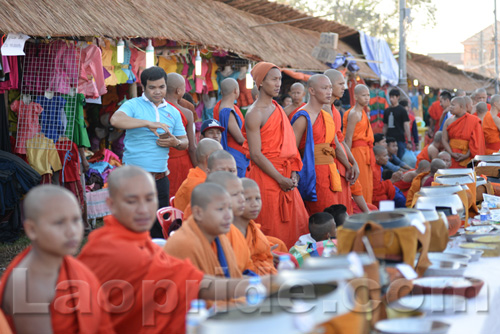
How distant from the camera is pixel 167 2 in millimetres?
8797

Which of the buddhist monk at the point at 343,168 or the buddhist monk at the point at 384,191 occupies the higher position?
the buddhist monk at the point at 343,168

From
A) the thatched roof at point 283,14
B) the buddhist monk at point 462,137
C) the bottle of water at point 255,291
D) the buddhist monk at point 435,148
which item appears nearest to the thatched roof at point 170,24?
the thatched roof at point 283,14

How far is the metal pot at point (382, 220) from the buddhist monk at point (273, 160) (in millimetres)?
2453

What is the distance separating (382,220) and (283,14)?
9.69m

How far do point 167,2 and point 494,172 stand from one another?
16.4 ft

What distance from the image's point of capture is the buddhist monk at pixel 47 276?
A: 2041 millimetres

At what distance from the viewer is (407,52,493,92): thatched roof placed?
18.6 metres

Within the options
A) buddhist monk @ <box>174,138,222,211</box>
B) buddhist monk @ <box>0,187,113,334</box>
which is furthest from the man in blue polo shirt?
buddhist monk @ <box>0,187,113,334</box>

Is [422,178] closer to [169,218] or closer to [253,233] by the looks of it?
[169,218]

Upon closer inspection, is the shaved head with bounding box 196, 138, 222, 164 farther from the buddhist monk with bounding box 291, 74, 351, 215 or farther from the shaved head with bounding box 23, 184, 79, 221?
the shaved head with bounding box 23, 184, 79, 221

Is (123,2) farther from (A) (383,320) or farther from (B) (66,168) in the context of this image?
(A) (383,320)

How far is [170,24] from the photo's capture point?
8062 millimetres

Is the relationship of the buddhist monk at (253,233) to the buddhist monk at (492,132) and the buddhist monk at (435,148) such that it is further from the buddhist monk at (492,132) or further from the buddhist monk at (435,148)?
the buddhist monk at (492,132)

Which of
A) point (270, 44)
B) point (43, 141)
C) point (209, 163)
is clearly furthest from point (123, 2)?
point (209, 163)
